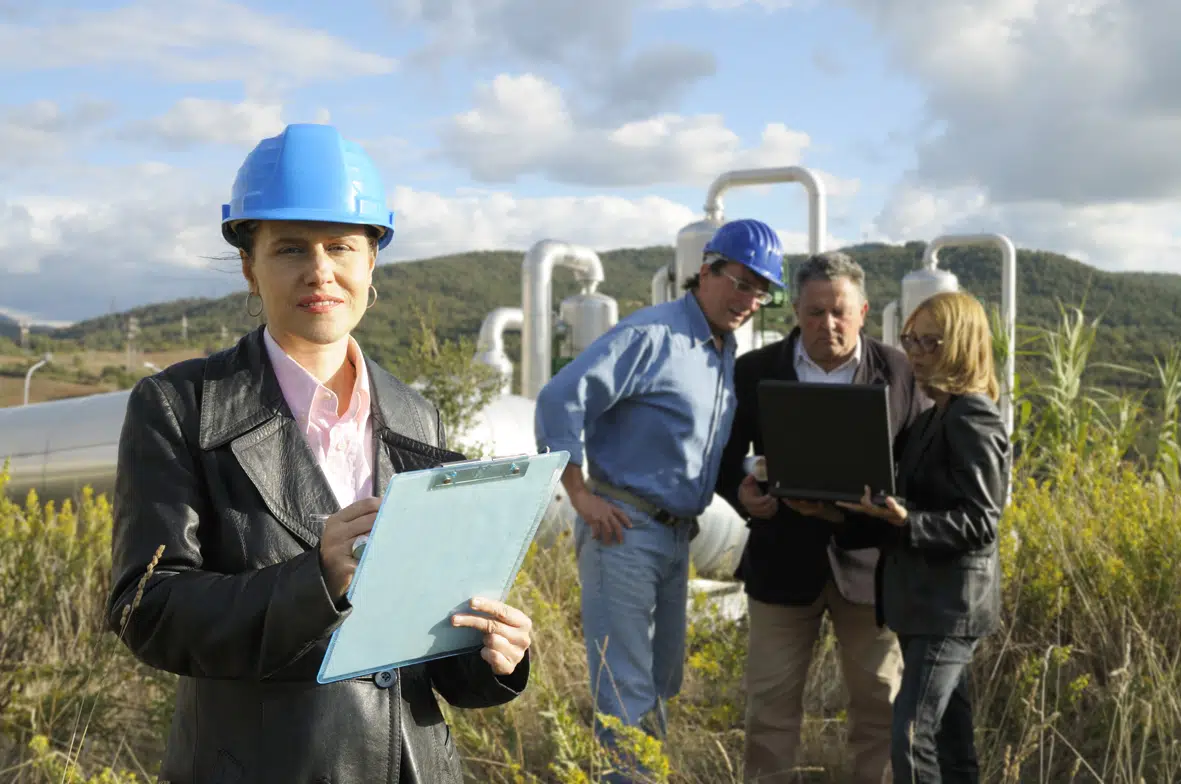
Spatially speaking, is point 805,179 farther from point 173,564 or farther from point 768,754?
point 173,564

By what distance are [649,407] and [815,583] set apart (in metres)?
0.84

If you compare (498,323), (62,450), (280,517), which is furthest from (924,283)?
(280,517)

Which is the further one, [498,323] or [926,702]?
[498,323]

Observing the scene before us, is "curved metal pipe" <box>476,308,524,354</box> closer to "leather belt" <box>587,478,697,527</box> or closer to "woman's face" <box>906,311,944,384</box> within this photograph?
"leather belt" <box>587,478,697,527</box>

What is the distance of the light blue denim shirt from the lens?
3770mm

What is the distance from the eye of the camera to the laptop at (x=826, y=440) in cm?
338

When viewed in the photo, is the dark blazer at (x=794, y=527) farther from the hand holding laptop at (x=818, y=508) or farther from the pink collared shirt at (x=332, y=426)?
the pink collared shirt at (x=332, y=426)

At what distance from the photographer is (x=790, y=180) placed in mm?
10844

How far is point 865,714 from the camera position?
3949 millimetres

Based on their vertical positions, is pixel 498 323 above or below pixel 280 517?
above

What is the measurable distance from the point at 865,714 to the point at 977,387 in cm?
131

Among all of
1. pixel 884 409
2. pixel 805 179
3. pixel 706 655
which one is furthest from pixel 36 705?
pixel 805 179

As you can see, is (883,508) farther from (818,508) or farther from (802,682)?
(802,682)

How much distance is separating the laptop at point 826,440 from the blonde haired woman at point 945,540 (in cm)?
9
